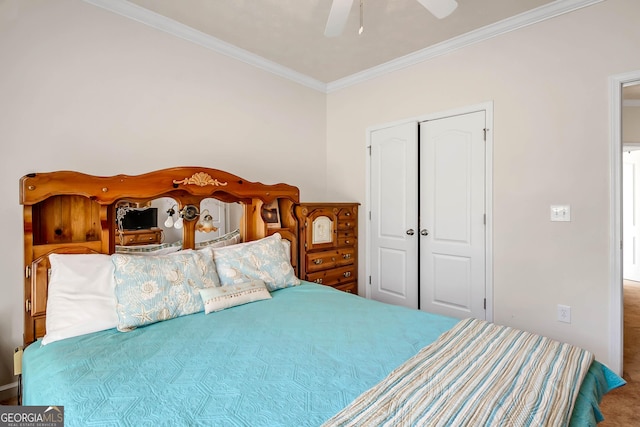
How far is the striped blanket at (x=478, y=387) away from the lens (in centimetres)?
89

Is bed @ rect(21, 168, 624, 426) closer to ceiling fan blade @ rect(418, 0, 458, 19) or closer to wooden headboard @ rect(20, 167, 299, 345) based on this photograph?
wooden headboard @ rect(20, 167, 299, 345)

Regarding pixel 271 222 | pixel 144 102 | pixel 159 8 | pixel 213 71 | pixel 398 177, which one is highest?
pixel 159 8

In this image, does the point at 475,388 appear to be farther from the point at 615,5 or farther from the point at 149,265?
the point at 615,5

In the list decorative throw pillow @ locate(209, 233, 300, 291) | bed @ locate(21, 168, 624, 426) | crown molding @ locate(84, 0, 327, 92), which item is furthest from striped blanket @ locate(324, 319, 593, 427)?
crown molding @ locate(84, 0, 327, 92)

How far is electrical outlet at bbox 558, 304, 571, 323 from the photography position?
7.44 feet

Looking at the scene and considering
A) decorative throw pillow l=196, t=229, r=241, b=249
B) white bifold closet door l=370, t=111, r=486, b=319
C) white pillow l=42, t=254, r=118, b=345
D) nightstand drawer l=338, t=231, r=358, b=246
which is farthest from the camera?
nightstand drawer l=338, t=231, r=358, b=246

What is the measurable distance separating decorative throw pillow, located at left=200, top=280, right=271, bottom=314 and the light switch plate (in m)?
2.14

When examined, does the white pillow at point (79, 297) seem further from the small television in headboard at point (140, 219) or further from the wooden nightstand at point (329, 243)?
the wooden nightstand at point (329, 243)

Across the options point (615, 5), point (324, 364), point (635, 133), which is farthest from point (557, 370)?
point (635, 133)

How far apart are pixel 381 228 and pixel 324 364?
228 cm

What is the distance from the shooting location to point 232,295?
1.94 meters

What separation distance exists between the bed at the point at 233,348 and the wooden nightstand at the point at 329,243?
24.8 inches

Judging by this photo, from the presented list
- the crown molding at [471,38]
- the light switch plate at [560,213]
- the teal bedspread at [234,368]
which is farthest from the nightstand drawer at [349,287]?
the crown molding at [471,38]

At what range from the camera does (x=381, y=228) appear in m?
3.36
